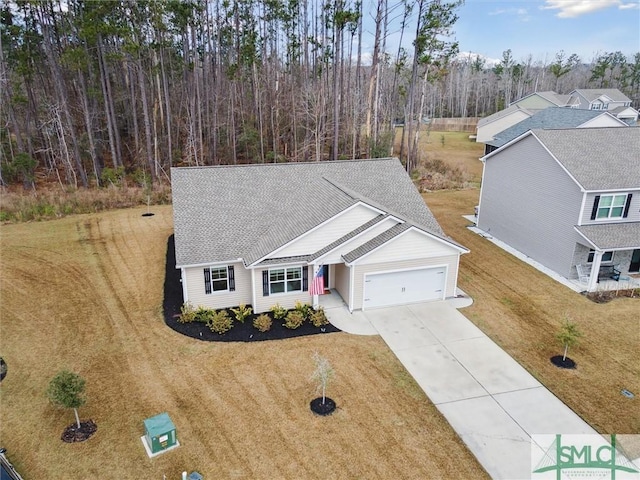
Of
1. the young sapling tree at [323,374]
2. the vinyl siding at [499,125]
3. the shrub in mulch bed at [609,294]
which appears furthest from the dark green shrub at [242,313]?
the vinyl siding at [499,125]

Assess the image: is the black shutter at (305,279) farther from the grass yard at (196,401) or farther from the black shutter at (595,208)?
the black shutter at (595,208)

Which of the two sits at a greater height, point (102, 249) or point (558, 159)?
point (558, 159)

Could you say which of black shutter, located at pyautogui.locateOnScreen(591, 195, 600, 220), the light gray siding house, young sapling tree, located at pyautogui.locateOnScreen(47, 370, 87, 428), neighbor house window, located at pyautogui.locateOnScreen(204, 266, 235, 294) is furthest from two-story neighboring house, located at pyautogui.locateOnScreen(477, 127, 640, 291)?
young sapling tree, located at pyautogui.locateOnScreen(47, 370, 87, 428)

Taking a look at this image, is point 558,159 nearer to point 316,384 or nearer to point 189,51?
point 316,384

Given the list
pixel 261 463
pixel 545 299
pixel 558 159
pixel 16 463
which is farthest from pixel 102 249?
pixel 558 159

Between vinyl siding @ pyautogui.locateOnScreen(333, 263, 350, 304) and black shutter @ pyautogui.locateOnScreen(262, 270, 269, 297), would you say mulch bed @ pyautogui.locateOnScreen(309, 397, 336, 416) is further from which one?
→ vinyl siding @ pyautogui.locateOnScreen(333, 263, 350, 304)

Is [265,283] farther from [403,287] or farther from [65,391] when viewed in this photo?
[65,391]
